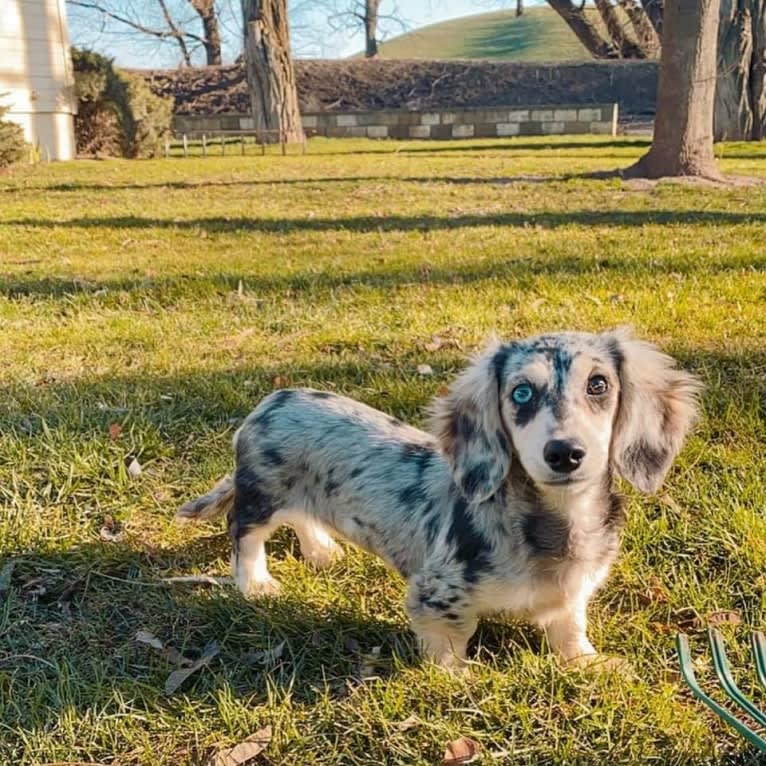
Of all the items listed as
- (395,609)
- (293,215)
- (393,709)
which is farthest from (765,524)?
(293,215)

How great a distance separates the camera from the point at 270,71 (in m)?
23.9

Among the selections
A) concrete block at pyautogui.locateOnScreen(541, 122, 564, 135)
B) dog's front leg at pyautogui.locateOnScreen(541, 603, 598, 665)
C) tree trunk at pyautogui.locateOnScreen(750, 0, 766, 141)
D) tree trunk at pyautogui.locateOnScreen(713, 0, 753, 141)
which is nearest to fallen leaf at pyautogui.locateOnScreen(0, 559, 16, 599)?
dog's front leg at pyautogui.locateOnScreen(541, 603, 598, 665)

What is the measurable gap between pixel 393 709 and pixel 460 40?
68600mm

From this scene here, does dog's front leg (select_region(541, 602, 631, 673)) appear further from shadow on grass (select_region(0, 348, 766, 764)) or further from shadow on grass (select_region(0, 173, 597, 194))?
shadow on grass (select_region(0, 173, 597, 194))

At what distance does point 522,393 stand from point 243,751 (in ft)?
3.97

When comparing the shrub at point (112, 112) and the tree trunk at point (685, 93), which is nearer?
the tree trunk at point (685, 93)

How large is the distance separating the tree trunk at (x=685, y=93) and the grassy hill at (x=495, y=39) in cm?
4384

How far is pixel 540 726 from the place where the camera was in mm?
2184

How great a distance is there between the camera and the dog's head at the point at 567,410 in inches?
85.2

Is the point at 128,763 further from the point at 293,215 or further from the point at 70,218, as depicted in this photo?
the point at 70,218

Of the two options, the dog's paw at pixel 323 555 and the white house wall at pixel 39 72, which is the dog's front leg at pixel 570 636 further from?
the white house wall at pixel 39 72

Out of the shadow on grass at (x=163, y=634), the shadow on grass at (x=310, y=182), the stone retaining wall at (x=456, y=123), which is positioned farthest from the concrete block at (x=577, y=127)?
the shadow on grass at (x=163, y=634)

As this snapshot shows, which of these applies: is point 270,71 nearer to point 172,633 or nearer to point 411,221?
point 411,221

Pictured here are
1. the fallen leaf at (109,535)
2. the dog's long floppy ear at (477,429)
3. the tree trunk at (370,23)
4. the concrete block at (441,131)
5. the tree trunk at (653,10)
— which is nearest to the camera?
the dog's long floppy ear at (477,429)
